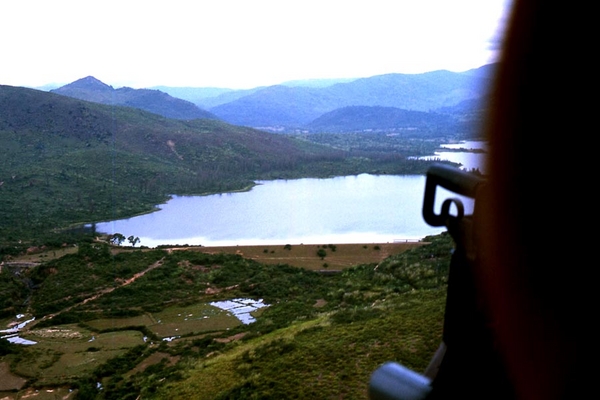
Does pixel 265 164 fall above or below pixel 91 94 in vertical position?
below

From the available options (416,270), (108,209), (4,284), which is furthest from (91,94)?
(416,270)

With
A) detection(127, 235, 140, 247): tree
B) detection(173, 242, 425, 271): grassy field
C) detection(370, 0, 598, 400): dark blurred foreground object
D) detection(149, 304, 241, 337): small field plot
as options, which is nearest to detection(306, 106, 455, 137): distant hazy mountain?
detection(127, 235, 140, 247): tree

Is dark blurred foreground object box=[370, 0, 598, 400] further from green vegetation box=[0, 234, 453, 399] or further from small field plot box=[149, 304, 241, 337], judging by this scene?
small field plot box=[149, 304, 241, 337]

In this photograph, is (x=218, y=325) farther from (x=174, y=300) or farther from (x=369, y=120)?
(x=369, y=120)

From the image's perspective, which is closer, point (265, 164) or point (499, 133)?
point (499, 133)

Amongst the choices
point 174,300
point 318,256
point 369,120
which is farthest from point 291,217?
point 369,120

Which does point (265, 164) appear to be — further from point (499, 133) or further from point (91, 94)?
point (91, 94)
